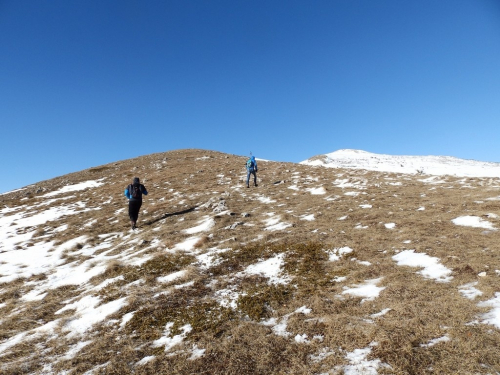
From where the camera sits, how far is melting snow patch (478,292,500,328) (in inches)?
164

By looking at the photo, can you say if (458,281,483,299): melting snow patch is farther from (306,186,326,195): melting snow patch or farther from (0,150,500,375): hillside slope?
(306,186,326,195): melting snow patch

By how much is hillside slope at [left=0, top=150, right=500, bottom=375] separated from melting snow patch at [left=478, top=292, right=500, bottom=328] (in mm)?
24

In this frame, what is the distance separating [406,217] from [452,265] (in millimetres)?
4510

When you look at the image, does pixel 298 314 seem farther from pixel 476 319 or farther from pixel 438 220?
pixel 438 220

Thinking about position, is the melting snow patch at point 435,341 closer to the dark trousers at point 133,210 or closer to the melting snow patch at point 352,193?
the melting snow patch at point 352,193

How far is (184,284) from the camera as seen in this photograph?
7.07 m

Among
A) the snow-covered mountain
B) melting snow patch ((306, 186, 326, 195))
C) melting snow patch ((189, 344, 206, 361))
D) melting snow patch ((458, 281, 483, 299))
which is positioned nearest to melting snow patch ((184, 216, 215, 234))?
melting snow patch ((189, 344, 206, 361))

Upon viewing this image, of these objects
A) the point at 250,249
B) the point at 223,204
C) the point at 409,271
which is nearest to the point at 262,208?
the point at 223,204

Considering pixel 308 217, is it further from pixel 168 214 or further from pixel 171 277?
pixel 168 214

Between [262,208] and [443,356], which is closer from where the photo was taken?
[443,356]

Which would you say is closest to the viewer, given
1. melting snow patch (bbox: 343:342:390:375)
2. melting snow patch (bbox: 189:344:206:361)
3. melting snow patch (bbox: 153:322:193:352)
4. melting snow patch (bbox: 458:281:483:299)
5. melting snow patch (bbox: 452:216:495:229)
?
melting snow patch (bbox: 343:342:390:375)

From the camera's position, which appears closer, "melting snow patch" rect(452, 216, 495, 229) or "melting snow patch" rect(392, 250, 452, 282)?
"melting snow patch" rect(392, 250, 452, 282)

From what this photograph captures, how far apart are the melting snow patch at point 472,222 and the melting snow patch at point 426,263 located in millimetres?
3045

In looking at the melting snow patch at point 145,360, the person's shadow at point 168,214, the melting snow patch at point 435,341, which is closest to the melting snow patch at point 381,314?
the melting snow patch at point 435,341
